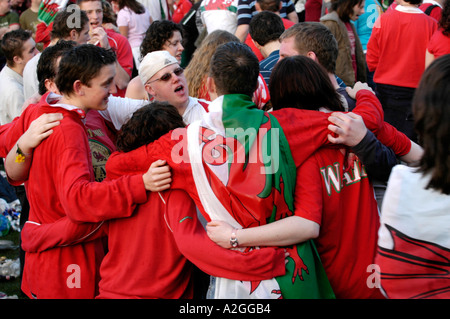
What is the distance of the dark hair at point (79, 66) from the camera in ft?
9.66

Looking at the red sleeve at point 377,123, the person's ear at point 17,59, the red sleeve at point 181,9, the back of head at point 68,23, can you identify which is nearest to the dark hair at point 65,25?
the back of head at point 68,23

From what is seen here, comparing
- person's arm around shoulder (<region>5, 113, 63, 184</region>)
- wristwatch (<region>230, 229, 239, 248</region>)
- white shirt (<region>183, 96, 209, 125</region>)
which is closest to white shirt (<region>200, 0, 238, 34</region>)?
white shirt (<region>183, 96, 209, 125</region>)

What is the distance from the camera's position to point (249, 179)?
92.2 inches

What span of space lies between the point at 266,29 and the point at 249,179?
278 centimetres

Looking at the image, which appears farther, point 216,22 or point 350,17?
point 216,22

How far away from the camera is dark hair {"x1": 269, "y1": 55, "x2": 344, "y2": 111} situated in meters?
2.50

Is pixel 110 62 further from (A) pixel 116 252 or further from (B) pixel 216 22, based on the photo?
(B) pixel 216 22

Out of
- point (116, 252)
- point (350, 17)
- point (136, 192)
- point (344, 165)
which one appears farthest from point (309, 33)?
point (350, 17)

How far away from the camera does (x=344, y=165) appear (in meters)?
2.54

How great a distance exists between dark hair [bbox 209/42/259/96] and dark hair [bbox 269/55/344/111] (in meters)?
0.11

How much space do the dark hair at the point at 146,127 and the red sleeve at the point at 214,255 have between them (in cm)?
34

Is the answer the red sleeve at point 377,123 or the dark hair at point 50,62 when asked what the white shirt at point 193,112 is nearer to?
the dark hair at point 50,62

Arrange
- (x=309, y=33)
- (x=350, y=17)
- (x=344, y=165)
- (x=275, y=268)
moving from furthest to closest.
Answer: (x=350, y=17) → (x=309, y=33) → (x=344, y=165) → (x=275, y=268)
